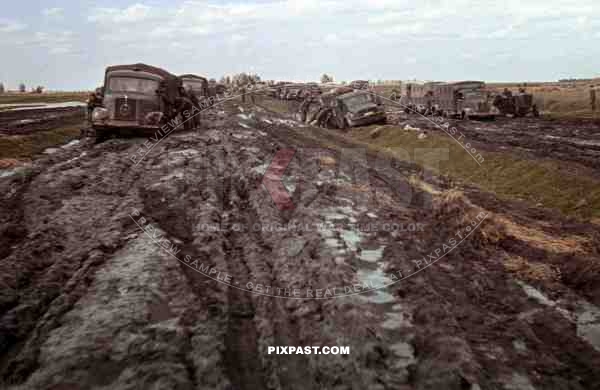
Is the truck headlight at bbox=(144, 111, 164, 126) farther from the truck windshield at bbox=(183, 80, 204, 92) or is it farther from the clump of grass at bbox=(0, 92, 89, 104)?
the clump of grass at bbox=(0, 92, 89, 104)

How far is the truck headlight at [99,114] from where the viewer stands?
1445 centimetres

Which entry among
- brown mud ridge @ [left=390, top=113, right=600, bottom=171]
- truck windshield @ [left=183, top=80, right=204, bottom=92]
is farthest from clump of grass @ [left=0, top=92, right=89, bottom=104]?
brown mud ridge @ [left=390, top=113, right=600, bottom=171]

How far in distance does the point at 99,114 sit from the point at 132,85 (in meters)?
1.62

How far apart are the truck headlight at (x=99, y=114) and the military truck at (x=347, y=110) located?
1249cm

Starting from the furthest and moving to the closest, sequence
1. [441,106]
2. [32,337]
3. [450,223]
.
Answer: [441,106] < [450,223] < [32,337]

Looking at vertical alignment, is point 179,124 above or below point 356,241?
above

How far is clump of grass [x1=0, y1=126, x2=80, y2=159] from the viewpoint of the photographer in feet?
42.4

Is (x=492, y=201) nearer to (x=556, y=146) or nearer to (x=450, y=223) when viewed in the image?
(x=450, y=223)

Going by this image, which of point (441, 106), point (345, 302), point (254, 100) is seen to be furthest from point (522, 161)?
point (254, 100)

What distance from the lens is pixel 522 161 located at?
12797mm

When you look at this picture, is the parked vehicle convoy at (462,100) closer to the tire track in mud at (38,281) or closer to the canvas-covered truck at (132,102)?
the canvas-covered truck at (132,102)

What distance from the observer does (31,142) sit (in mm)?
14953

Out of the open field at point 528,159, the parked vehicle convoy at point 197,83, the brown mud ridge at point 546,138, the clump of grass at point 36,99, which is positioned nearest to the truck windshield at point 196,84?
the parked vehicle convoy at point 197,83

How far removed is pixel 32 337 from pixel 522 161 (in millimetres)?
12542
